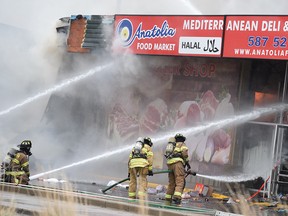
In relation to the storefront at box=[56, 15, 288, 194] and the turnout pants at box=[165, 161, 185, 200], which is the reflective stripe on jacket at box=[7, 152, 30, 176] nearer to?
the turnout pants at box=[165, 161, 185, 200]

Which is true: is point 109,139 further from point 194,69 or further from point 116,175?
point 194,69

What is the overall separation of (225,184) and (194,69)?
2893 mm

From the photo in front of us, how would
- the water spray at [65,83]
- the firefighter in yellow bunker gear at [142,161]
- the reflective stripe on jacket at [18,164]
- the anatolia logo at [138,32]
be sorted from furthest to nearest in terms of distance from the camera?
the water spray at [65,83], the anatolia logo at [138,32], the reflective stripe on jacket at [18,164], the firefighter in yellow bunker gear at [142,161]

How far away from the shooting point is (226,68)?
1481 cm

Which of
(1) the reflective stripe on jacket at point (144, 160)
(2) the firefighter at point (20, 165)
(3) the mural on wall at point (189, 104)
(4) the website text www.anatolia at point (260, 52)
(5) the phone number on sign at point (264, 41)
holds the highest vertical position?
(5) the phone number on sign at point (264, 41)

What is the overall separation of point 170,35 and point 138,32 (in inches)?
35.4

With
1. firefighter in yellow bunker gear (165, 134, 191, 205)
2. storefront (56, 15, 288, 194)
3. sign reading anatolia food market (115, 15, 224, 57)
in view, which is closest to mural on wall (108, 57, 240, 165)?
storefront (56, 15, 288, 194)

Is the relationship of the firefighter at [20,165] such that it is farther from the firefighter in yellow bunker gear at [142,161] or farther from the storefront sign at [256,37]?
the storefront sign at [256,37]

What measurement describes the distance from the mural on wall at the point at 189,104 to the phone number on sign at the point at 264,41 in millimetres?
1303

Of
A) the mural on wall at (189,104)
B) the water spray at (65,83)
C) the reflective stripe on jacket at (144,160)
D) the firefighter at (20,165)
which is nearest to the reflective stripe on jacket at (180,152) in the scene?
the reflective stripe on jacket at (144,160)

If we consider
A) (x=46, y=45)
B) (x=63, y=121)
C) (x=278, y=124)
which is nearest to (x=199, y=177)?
(x=278, y=124)

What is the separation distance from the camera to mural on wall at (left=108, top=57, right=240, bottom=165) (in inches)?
582

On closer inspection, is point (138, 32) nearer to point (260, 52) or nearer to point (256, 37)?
point (256, 37)

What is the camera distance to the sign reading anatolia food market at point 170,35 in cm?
1393
